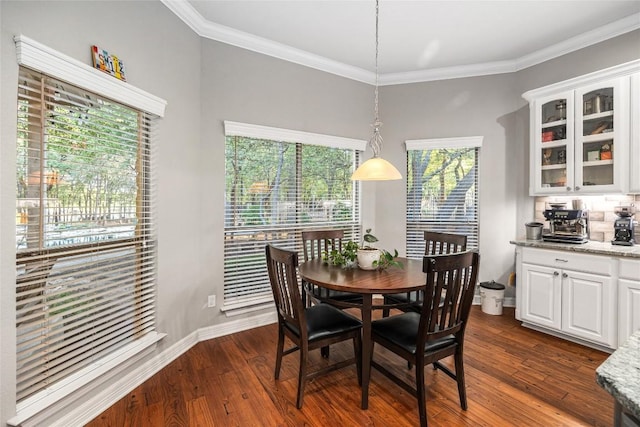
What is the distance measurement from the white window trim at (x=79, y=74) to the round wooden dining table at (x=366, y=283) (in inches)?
67.9

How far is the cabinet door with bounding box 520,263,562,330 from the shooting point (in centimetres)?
303

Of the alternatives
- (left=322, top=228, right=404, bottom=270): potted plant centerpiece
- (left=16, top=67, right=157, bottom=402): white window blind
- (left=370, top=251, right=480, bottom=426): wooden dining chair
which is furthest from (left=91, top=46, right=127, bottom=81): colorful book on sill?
(left=370, top=251, right=480, bottom=426): wooden dining chair

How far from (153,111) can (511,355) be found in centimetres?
359

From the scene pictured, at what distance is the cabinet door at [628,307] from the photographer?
255 cm

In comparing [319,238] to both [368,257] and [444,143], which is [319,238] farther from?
[444,143]

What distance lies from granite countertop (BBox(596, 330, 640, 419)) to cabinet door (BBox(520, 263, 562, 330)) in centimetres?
260

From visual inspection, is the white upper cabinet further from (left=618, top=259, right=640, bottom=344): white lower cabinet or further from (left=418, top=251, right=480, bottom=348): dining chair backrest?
(left=418, top=251, right=480, bottom=348): dining chair backrest

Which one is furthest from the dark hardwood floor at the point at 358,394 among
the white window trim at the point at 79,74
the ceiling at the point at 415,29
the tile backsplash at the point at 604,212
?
the ceiling at the point at 415,29

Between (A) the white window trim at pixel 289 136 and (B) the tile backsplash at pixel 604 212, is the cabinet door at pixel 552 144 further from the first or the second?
(A) the white window trim at pixel 289 136

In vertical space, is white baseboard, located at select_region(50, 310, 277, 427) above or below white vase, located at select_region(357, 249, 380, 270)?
below

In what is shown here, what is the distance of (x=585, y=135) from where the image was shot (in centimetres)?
310

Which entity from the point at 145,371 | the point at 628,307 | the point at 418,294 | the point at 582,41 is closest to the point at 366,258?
the point at 418,294

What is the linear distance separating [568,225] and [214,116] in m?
3.72

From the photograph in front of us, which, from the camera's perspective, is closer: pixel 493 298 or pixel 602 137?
pixel 602 137
